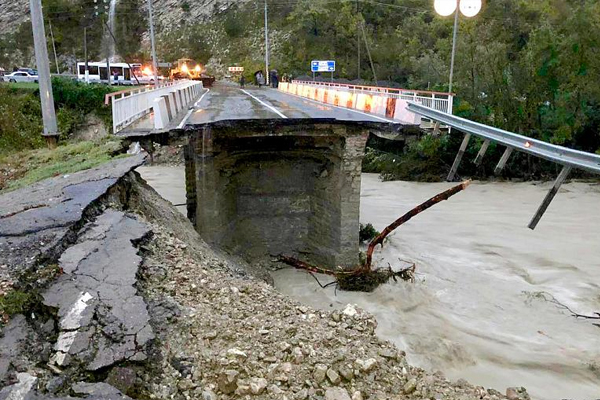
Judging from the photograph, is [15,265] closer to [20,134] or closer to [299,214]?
[299,214]

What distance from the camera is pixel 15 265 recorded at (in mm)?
5672

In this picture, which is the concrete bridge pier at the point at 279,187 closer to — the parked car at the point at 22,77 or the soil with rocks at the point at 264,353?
the soil with rocks at the point at 264,353

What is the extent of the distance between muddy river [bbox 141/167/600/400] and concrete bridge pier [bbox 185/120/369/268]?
132 cm

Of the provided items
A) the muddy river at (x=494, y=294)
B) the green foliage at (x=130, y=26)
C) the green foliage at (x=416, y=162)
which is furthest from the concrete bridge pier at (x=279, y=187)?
the green foliage at (x=130, y=26)

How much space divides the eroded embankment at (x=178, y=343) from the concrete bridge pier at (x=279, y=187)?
7.68m

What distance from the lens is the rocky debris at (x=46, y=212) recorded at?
19.8 feet

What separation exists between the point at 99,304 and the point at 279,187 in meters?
10.9

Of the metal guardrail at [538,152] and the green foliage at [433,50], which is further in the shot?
the green foliage at [433,50]

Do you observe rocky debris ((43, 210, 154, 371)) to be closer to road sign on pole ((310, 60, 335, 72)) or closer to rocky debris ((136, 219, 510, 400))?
rocky debris ((136, 219, 510, 400))

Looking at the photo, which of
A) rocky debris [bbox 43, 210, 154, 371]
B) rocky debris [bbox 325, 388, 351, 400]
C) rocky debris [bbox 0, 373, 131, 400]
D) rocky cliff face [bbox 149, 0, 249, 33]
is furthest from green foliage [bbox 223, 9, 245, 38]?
rocky debris [bbox 0, 373, 131, 400]

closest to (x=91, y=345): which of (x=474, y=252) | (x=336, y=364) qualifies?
(x=336, y=364)

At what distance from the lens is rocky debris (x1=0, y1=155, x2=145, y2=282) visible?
19.8 feet

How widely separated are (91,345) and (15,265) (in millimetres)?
1758

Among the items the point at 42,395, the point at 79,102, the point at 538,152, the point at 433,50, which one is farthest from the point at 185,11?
the point at 42,395
